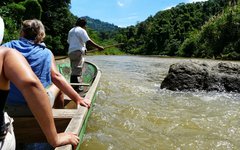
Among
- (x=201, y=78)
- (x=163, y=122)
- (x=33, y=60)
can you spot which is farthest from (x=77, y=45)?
(x=201, y=78)

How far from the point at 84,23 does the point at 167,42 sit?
300ft

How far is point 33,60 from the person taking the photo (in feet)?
11.4

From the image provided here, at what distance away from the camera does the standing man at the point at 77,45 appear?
7496 mm

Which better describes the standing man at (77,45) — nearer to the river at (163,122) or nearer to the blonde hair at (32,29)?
the river at (163,122)

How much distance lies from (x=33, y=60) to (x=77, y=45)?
4167 mm

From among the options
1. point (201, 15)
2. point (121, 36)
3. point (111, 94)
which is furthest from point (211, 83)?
point (121, 36)

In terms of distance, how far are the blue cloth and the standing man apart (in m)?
3.85

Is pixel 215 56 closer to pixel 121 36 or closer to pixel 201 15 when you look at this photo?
pixel 201 15

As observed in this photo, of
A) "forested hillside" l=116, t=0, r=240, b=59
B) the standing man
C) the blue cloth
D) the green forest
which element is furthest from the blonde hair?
"forested hillside" l=116, t=0, r=240, b=59

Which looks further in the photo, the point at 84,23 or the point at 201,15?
the point at 201,15

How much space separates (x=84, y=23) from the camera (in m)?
7.72

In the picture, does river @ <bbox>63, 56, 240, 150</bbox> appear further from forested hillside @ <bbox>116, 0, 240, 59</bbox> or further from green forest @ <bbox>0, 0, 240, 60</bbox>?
forested hillside @ <bbox>116, 0, 240, 59</bbox>

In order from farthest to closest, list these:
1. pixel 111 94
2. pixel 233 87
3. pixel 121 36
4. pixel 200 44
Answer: pixel 121 36, pixel 200 44, pixel 233 87, pixel 111 94

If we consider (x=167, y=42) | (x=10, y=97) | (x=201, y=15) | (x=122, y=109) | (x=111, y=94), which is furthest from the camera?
(x=201, y=15)
